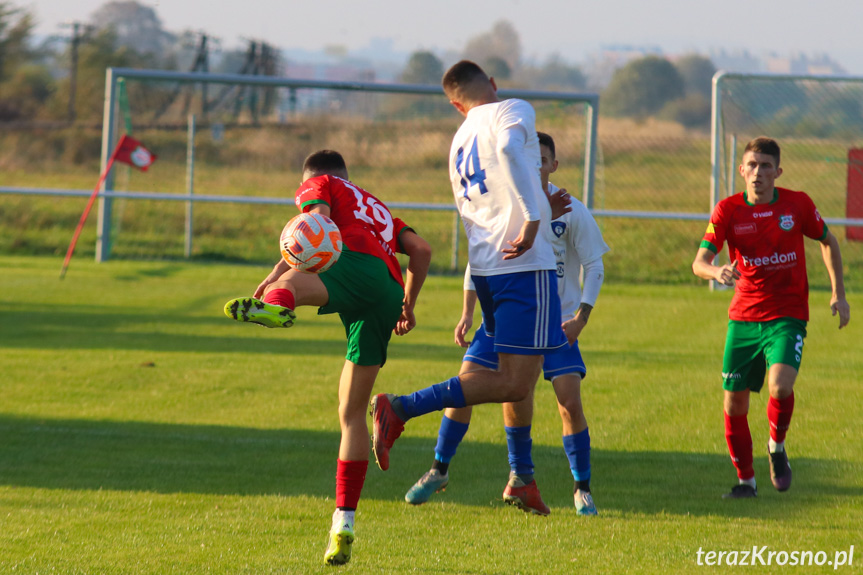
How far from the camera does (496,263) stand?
459cm

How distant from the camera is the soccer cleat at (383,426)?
4.50m

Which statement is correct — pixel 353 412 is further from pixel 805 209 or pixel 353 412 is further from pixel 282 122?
pixel 282 122

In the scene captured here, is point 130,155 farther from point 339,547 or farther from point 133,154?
point 339,547

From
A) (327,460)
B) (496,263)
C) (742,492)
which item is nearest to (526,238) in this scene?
(496,263)

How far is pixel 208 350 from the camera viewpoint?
9.90 meters

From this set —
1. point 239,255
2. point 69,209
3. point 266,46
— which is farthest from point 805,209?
point 266,46

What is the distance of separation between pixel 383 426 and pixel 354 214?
0.94 metres

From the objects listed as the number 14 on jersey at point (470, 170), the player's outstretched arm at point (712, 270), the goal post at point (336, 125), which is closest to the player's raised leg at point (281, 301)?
the number 14 on jersey at point (470, 170)

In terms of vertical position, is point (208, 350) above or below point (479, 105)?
below

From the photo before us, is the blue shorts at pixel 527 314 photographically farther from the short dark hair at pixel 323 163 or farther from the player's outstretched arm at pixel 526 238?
the short dark hair at pixel 323 163

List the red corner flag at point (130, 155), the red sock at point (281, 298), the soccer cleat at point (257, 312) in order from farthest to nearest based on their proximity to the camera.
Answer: the red corner flag at point (130, 155), the red sock at point (281, 298), the soccer cleat at point (257, 312)

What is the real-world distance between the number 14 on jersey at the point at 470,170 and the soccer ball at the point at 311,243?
26.3 inches

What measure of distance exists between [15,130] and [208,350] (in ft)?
83.7

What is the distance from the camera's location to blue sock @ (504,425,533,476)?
5.21 m
